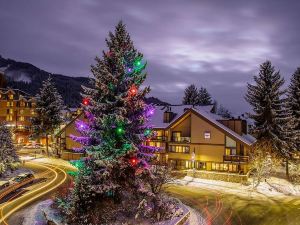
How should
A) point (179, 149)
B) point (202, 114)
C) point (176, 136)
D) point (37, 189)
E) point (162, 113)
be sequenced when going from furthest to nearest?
point (162, 113)
point (176, 136)
point (179, 149)
point (202, 114)
point (37, 189)

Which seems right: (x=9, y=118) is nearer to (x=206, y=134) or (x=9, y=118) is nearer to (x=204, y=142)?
(x=204, y=142)

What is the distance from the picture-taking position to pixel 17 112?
9288 centimetres

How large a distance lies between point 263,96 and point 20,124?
Result: 76913mm

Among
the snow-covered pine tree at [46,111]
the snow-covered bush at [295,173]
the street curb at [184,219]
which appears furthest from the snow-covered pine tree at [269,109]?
the snow-covered pine tree at [46,111]

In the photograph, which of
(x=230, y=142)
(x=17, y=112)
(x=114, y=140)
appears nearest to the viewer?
(x=114, y=140)

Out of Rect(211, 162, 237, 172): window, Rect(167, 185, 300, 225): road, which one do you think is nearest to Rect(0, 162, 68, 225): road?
Rect(167, 185, 300, 225): road

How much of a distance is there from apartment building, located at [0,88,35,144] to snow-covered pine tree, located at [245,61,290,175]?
222 feet

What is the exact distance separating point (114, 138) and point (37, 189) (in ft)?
61.7

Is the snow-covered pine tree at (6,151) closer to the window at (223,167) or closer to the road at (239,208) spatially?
the road at (239,208)

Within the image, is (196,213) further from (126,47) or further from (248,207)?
(126,47)

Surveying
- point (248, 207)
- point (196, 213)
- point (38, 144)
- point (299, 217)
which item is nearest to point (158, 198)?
point (196, 213)

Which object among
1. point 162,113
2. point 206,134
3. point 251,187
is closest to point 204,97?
point 162,113

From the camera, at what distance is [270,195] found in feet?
120

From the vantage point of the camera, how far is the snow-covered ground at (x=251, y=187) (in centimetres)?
3752
